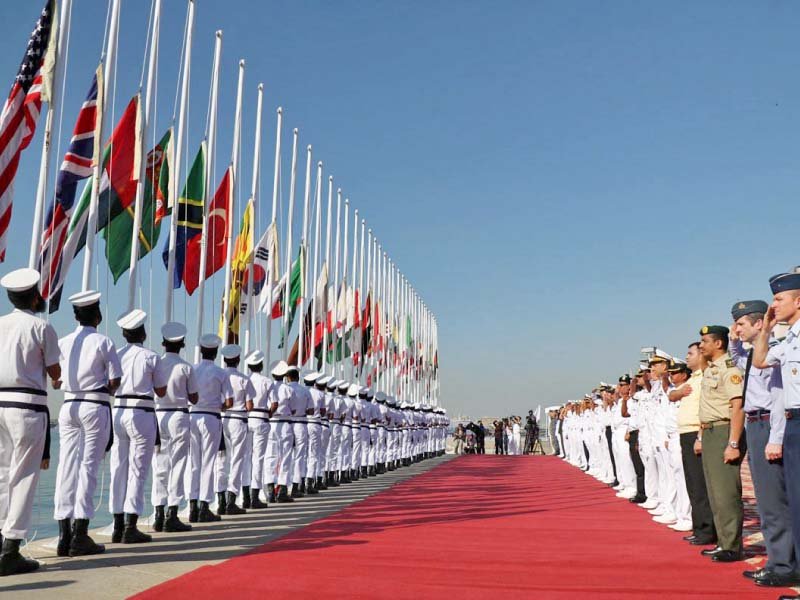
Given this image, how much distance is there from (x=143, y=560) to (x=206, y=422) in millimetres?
3341

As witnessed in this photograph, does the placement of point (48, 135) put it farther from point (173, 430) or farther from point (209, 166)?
point (209, 166)

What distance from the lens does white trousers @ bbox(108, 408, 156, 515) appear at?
774 centimetres

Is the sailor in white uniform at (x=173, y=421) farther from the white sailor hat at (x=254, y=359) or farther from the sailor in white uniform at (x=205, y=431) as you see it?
the white sailor hat at (x=254, y=359)

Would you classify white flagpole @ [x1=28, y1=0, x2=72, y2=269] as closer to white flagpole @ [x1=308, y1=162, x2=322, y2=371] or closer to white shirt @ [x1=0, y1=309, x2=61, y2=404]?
white shirt @ [x1=0, y1=309, x2=61, y2=404]

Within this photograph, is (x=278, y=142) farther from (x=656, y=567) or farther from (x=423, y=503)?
(x=656, y=567)

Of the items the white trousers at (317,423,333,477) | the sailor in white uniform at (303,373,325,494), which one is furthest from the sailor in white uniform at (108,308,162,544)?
the white trousers at (317,423,333,477)

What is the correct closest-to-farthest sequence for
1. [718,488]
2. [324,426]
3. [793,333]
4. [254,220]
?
[793,333] → [718,488] → [324,426] → [254,220]

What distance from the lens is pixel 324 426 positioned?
15.5 m

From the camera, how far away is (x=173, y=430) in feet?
30.0

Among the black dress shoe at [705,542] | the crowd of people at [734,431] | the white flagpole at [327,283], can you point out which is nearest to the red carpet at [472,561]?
the black dress shoe at [705,542]

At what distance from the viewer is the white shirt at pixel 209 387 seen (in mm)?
9875

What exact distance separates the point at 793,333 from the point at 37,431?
5428 mm

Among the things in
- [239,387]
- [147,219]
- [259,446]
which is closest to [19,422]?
[239,387]

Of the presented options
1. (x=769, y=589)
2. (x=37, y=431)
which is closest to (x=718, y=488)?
(x=769, y=589)
